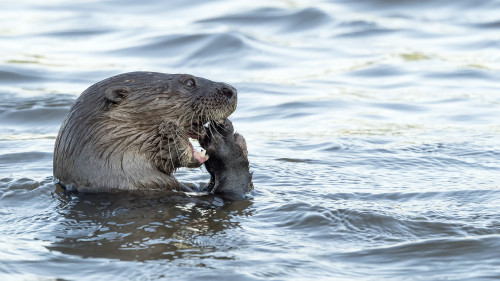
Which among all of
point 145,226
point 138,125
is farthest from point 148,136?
point 145,226

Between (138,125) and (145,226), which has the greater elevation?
(138,125)

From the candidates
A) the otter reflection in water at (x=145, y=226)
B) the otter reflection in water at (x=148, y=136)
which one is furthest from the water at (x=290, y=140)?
the otter reflection in water at (x=148, y=136)

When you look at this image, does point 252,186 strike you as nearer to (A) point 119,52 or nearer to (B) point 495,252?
(B) point 495,252

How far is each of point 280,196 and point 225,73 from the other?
4.92 meters

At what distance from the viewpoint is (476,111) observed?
332 inches

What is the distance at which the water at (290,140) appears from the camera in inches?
175

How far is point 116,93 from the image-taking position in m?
5.40

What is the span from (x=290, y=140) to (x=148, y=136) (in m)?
2.33

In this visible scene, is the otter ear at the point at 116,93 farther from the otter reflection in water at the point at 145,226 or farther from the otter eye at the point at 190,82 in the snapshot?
the otter reflection in water at the point at 145,226

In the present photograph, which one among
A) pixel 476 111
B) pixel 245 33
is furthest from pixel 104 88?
pixel 245 33

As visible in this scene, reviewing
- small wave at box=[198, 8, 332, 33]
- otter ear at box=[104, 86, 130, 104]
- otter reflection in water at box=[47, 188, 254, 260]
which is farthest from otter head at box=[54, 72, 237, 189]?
small wave at box=[198, 8, 332, 33]

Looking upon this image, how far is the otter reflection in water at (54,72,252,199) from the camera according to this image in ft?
17.5

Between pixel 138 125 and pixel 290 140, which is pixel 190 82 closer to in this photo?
pixel 138 125

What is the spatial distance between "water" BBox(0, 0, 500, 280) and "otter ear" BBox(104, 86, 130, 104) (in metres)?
0.55
